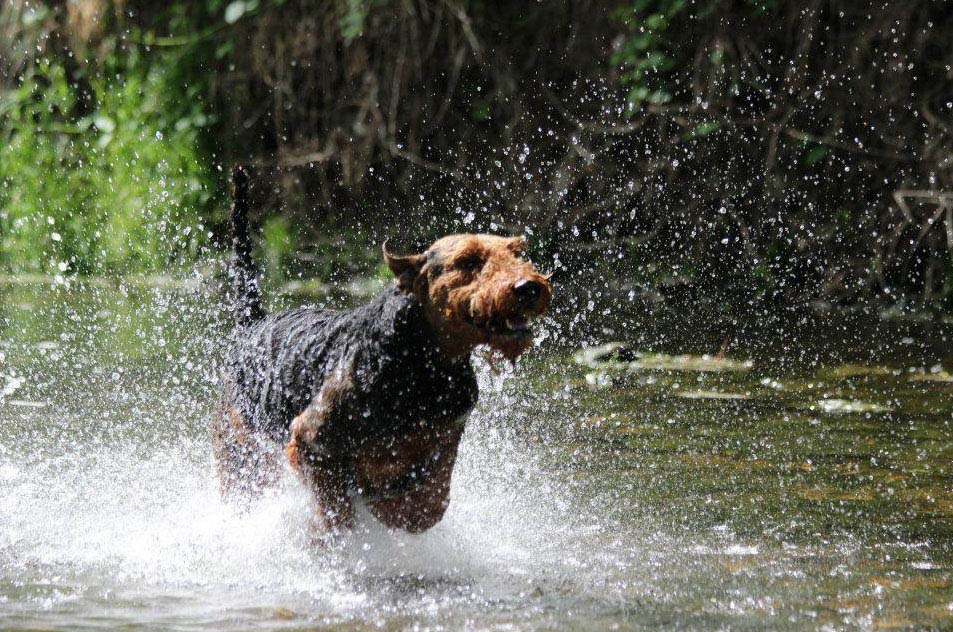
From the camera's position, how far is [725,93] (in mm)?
9516

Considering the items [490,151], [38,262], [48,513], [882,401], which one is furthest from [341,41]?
[48,513]

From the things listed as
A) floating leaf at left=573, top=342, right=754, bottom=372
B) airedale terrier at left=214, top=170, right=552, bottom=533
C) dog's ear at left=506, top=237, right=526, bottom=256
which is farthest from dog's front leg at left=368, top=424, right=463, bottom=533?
floating leaf at left=573, top=342, right=754, bottom=372

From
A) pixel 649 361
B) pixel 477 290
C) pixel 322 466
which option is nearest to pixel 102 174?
pixel 649 361

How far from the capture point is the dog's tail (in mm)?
4875

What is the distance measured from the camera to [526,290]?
3.43 meters

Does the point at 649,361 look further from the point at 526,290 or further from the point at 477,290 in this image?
the point at 526,290

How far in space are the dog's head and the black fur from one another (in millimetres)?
78

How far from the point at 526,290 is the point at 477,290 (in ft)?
0.66

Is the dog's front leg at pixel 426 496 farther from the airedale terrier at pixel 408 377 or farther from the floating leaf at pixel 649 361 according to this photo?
the floating leaf at pixel 649 361

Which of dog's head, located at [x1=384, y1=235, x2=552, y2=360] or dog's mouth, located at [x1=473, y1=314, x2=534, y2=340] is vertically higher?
dog's head, located at [x1=384, y1=235, x2=552, y2=360]

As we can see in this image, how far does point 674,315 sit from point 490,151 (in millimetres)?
2504

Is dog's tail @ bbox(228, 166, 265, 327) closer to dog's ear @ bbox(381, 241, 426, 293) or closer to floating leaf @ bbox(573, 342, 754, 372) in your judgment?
dog's ear @ bbox(381, 241, 426, 293)

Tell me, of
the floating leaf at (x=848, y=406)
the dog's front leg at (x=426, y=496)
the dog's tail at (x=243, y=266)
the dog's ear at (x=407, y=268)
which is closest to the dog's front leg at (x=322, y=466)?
the dog's front leg at (x=426, y=496)

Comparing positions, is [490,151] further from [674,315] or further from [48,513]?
[48,513]
